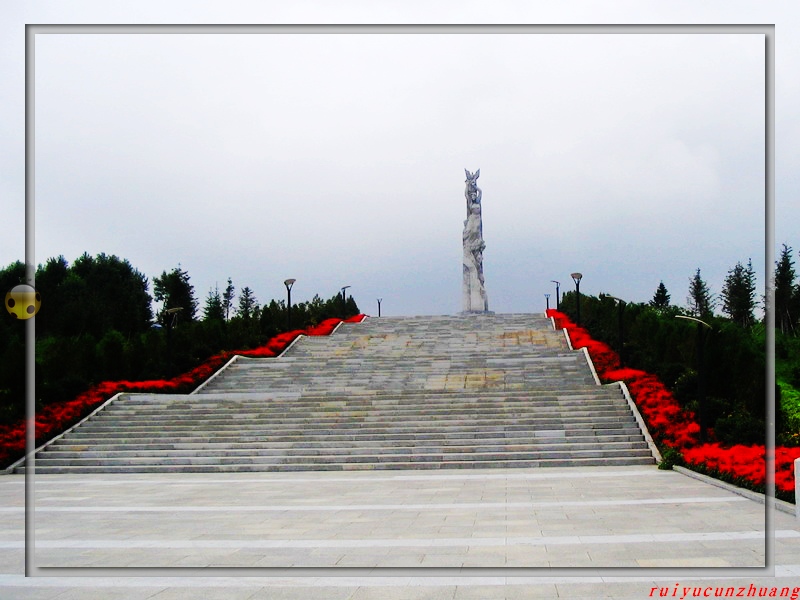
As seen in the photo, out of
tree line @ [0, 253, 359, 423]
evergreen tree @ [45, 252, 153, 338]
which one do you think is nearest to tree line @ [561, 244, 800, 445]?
tree line @ [0, 253, 359, 423]

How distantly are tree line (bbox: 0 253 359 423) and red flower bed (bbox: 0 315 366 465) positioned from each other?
1.27ft

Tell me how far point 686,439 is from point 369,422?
7.72m

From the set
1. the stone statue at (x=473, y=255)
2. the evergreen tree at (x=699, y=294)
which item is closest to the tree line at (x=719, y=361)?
the evergreen tree at (x=699, y=294)

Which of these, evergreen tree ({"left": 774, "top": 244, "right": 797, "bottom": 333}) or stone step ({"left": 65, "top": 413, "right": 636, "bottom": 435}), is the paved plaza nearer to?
stone step ({"left": 65, "top": 413, "right": 636, "bottom": 435})

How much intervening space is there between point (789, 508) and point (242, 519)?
676 centimetres

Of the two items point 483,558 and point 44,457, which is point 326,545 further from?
point 44,457

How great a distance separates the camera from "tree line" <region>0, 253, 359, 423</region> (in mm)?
19172

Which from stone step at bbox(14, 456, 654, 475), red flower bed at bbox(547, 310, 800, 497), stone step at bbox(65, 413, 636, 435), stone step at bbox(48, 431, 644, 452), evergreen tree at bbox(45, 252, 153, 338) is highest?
evergreen tree at bbox(45, 252, 153, 338)

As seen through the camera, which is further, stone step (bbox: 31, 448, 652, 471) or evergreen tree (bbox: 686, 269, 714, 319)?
stone step (bbox: 31, 448, 652, 471)

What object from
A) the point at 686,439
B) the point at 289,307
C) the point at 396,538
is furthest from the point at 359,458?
the point at 289,307

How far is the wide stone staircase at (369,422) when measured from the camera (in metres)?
16.5

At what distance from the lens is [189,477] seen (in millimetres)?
15250

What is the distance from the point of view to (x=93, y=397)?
20984mm

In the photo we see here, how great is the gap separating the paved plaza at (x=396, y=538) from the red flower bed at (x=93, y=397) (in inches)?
150
